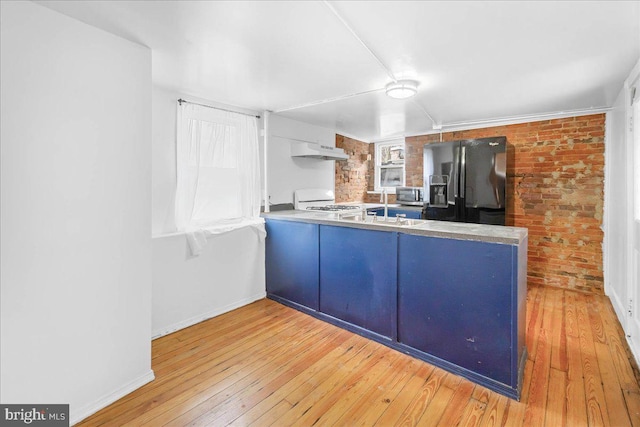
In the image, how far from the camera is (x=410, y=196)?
16.1 ft

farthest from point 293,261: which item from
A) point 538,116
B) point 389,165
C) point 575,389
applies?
point 538,116

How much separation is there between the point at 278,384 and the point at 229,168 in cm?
220

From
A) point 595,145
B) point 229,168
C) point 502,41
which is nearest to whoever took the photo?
point 502,41

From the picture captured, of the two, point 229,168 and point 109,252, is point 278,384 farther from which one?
point 229,168

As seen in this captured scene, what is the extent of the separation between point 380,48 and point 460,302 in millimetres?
1821

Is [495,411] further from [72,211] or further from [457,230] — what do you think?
[72,211]

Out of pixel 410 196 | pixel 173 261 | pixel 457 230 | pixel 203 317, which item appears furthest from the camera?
pixel 410 196

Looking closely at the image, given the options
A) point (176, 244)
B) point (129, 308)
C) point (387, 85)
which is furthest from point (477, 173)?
point (129, 308)

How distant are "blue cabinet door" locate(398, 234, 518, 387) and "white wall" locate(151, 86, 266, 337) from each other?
1.83 m

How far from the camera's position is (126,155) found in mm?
1951

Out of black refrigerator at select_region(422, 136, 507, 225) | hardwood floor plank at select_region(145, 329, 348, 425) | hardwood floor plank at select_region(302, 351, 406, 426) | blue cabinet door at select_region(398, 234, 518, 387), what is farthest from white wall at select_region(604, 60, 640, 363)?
hardwood floor plank at select_region(145, 329, 348, 425)

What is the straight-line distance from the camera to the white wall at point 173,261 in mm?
2736

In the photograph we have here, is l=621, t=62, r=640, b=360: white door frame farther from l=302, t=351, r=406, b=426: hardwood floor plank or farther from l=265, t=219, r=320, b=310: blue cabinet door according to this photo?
l=265, t=219, r=320, b=310: blue cabinet door

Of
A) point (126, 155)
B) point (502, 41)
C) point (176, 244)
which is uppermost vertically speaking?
point (502, 41)
